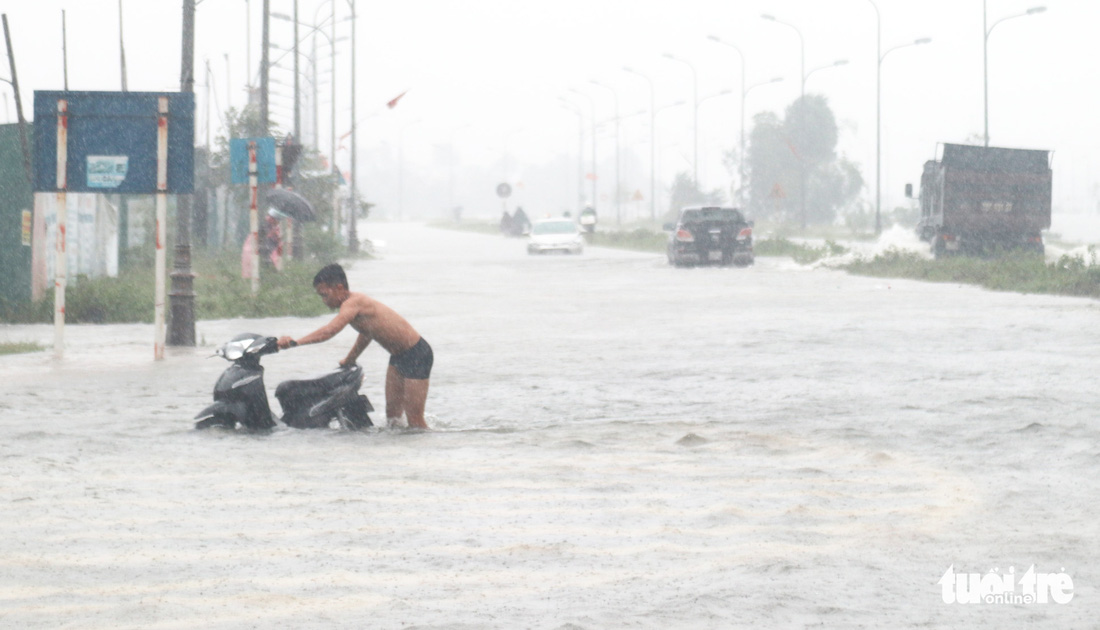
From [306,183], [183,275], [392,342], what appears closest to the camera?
[392,342]

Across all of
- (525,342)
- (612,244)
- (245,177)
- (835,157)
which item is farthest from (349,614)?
(835,157)

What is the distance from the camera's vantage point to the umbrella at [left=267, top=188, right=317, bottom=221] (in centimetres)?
3069

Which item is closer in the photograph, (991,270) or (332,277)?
(332,277)

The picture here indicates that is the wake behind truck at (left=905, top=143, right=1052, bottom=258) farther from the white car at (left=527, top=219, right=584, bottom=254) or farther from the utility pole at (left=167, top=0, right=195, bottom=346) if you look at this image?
the utility pole at (left=167, top=0, right=195, bottom=346)

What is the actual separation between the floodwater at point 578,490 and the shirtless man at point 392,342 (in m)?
0.23

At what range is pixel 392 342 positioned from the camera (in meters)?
11.1

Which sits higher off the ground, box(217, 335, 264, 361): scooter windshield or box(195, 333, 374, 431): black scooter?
box(217, 335, 264, 361): scooter windshield

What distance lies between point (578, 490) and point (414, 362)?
111 inches

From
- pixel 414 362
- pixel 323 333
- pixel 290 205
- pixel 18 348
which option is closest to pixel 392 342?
pixel 414 362

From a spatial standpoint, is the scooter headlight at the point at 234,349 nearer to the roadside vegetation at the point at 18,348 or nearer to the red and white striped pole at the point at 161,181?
the red and white striped pole at the point at 161,181

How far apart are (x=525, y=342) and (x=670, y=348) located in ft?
6.29

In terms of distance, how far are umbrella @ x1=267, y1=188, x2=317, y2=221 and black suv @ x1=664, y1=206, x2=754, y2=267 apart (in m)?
12.7

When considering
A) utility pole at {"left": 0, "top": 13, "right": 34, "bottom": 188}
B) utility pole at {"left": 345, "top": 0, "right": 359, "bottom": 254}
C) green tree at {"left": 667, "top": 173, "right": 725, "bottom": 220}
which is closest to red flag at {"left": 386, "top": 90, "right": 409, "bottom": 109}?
utility pole at {"left": 345, "top": 0, "right": 359, "bottom": 254}

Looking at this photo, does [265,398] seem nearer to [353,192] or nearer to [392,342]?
[392,342]
